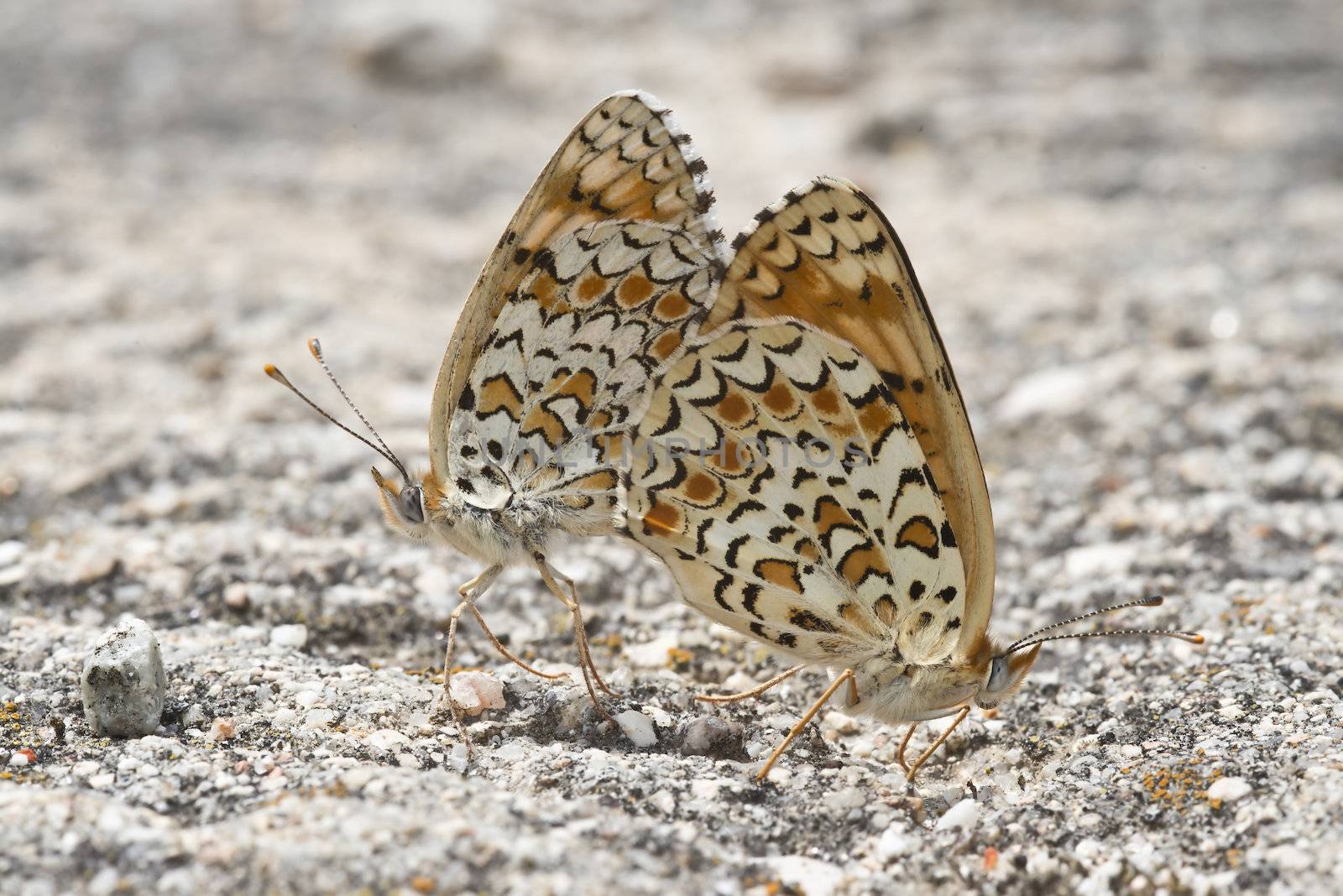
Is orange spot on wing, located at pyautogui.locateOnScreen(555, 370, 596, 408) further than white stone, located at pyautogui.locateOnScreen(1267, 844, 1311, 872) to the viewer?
Yes

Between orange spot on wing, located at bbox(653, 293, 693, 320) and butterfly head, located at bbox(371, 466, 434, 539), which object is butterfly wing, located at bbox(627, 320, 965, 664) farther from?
butterfly head, located at bbox(371, 466, 434, 539)

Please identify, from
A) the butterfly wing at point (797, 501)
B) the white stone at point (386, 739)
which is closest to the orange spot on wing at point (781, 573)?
the butterfly wing at point (797, 501)

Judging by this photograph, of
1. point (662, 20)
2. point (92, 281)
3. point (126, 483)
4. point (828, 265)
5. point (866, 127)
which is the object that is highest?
point (662, 20)

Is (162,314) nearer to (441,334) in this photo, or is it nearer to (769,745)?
(441,334)

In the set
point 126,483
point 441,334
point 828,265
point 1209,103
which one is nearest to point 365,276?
point 441,334

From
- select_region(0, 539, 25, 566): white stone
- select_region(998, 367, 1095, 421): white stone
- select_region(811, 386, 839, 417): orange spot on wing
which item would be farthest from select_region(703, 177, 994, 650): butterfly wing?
select_region(0, 539, 25, 566): white stone

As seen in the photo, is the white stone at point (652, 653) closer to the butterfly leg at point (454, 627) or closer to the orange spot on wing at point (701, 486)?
the butterfly leg at point (454, 627)

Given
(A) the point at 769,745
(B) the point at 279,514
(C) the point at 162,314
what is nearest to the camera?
(A) the point at 769,745

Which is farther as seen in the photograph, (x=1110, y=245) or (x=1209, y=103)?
(x=1209, y=103)
